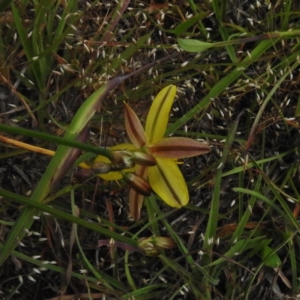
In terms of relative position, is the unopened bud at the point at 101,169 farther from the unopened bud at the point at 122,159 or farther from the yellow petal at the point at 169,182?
the yellow petal at the point at 169,182

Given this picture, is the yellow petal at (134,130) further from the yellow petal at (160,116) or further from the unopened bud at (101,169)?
the unopened bud at (101,169)

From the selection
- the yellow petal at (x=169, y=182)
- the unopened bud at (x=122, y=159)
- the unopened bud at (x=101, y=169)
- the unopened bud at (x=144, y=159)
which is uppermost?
the unopened bud at (x=122, y=159)

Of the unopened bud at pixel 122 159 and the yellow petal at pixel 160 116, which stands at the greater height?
the unopened bud at pixel 122 159

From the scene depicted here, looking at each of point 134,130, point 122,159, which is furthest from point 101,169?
point 134,130

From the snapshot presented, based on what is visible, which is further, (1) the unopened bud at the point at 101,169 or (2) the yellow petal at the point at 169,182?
(2) the yellow petal at the point at 169,182

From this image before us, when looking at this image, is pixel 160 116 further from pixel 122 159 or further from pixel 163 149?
pixel 122 159

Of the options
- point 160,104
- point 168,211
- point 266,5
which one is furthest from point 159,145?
point 266,5

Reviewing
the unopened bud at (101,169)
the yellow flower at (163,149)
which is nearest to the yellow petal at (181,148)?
the yellow flower at (163,149)
